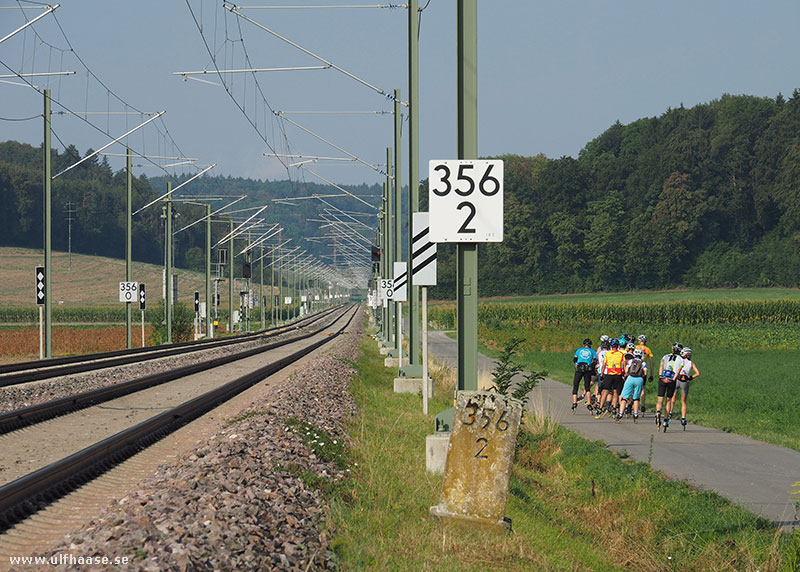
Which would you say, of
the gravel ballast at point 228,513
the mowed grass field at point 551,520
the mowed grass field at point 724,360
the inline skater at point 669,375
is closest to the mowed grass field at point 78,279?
the mowed grass field at point 724,360

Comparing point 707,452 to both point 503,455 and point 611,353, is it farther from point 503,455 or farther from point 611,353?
point 503,455

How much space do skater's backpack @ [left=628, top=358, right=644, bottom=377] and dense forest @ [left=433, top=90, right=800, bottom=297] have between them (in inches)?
4249

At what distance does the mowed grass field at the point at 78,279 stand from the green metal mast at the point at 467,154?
120886 mm

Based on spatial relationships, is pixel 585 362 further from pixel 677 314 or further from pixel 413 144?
pixel 677 314

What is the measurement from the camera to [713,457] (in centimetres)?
1841

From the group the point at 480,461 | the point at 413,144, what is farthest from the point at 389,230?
the point at 480,461

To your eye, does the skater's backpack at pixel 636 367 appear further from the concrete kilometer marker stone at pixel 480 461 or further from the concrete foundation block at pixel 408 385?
the concrete kilometer marker stone at pixel 480 461

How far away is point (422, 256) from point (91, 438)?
676 cm

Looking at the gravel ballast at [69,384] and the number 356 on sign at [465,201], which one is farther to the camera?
the gravel ballast at [69,384]

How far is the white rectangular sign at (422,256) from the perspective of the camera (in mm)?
18172

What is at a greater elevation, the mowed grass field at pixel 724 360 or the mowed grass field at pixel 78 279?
the mowed grass field at pixel 78 279

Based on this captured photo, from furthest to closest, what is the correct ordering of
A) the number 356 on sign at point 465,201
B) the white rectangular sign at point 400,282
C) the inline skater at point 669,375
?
the white rectangular sign at point 400,282 < the inline skater at point 669,375 < the number 356 on sign at point 465,201

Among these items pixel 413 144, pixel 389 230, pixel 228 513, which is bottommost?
pixel 228 513

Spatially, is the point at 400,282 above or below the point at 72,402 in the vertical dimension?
above
